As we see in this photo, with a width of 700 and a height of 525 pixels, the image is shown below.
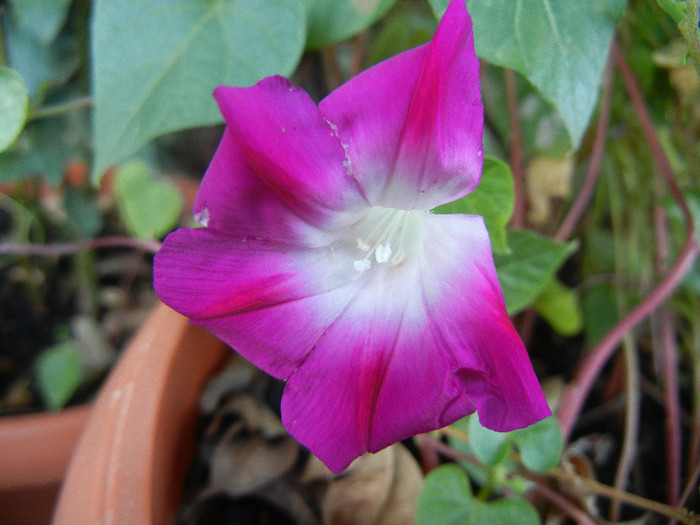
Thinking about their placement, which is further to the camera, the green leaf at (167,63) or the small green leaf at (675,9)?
the green leaf at (167,63)

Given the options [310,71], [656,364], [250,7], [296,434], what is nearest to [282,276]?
[296,434]

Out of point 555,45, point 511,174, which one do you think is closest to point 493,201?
point 511,174

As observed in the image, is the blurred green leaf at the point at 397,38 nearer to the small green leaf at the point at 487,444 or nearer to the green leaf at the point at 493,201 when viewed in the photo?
the green leaf at the point at 493,201

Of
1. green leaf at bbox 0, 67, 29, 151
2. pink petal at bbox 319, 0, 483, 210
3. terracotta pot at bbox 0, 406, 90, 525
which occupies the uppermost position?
pink petal at bbox 319, 0, 483, 210

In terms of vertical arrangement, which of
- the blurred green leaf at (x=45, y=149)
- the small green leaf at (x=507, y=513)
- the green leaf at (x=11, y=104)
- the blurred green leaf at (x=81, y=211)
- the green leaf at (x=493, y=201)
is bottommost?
the blurred green leaf at (x=81, y=211)

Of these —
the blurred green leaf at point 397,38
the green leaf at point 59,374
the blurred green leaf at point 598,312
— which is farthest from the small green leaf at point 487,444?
the green leaf at point 59,374

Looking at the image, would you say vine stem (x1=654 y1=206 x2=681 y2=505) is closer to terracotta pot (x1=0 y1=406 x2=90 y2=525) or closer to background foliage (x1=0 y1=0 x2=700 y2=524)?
background foliage (x1=0 y1=0 x2=700 y2=524)

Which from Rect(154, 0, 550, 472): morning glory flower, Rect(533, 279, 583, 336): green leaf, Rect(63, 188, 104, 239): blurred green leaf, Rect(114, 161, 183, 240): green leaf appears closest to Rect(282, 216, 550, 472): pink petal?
Rect(154, 0, 550, 472): morning glory flower

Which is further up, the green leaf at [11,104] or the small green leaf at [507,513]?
the green leaf at [11,104]
